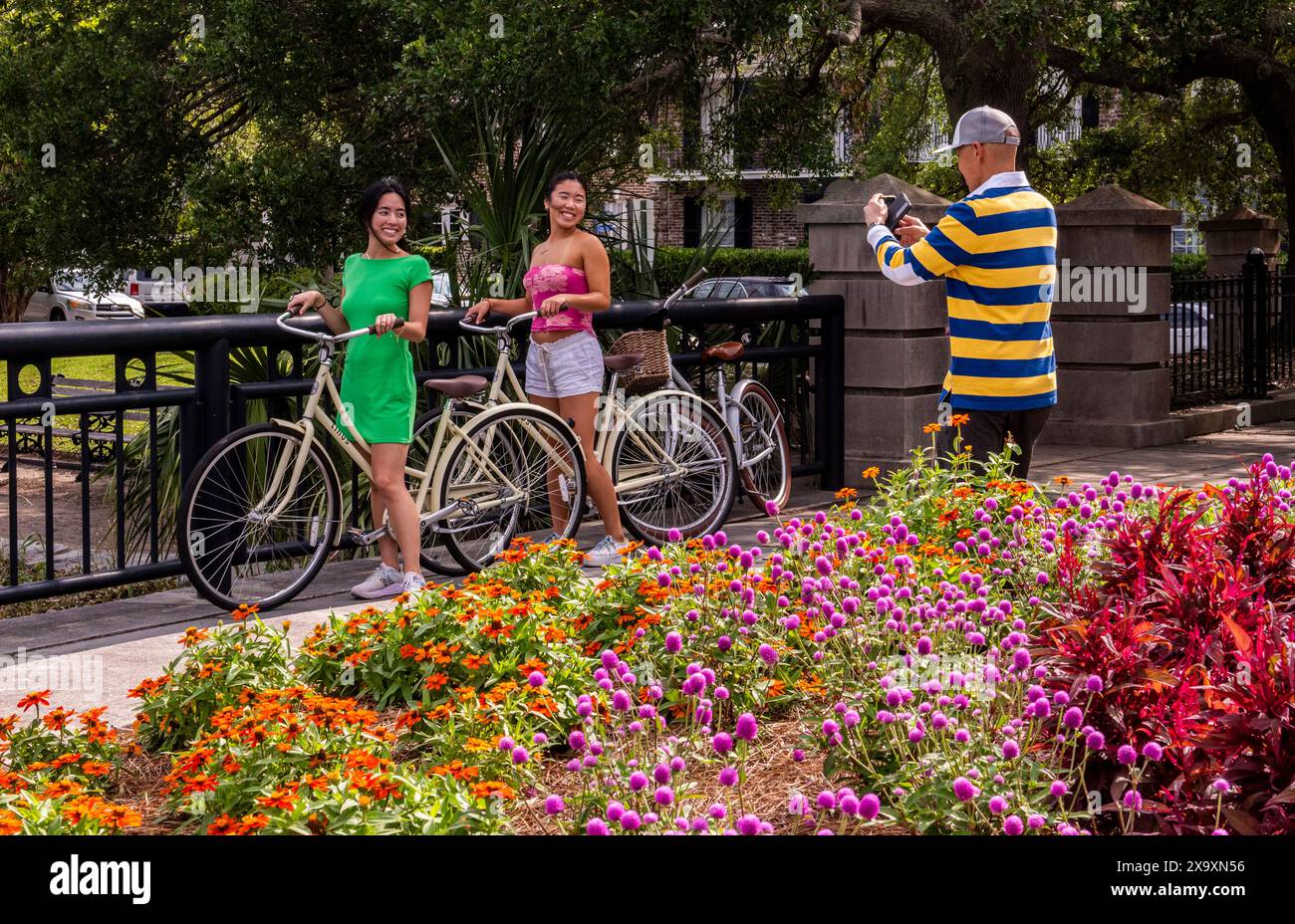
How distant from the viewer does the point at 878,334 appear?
1062 cm

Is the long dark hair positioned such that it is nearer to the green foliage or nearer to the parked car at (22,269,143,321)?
the green foliage

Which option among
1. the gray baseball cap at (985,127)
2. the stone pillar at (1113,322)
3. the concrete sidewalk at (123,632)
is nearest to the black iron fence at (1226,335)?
the stone pillar at (1113,322)

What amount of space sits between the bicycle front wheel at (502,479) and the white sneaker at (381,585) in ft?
1.21

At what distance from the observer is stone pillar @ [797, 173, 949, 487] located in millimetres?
10523

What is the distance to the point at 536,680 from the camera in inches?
162

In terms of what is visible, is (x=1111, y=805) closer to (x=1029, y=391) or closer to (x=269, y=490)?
(x=1029, y=391)

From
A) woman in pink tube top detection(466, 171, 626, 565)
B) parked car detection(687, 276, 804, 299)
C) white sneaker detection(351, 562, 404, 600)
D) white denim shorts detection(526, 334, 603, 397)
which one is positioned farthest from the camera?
parked car detection(687, 276, 804, 299)

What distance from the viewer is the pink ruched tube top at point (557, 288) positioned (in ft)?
25.0

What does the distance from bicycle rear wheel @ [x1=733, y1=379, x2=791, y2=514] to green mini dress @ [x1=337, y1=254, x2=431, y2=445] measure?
8.15ft

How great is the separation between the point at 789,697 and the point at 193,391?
11.9 ft

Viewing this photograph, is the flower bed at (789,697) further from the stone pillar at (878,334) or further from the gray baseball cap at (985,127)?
the stone pillar at (878,334)

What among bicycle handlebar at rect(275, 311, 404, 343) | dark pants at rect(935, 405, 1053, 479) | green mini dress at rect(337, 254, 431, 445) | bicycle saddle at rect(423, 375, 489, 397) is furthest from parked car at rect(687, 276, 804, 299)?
dark pants at rect(935, 405, 1053, 479)

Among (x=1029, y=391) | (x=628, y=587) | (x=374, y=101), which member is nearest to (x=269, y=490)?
(x=628, y=587)

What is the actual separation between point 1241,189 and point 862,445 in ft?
67.6
